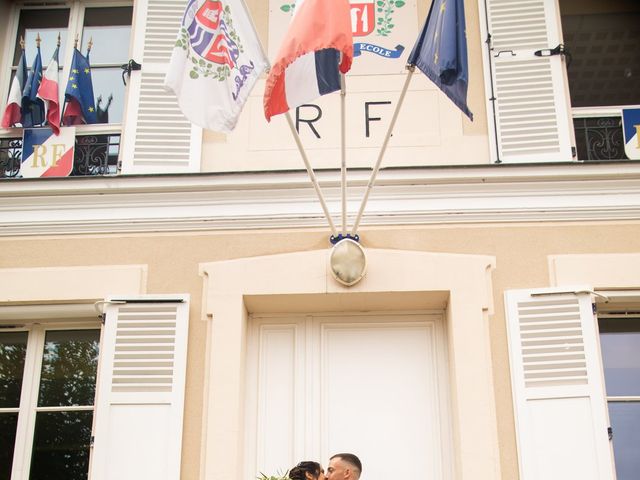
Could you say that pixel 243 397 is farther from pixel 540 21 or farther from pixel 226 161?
pixel 540 21

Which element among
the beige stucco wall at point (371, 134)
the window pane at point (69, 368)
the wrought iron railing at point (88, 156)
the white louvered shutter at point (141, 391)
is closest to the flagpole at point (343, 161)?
the beige stucco wall at point (371, 134)

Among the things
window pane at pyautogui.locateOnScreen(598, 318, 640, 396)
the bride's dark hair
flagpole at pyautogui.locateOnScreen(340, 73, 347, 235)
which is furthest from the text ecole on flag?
the bride's dark hair

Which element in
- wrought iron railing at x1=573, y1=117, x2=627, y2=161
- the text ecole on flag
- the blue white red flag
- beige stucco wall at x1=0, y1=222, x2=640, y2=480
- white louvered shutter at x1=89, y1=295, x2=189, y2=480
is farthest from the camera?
the blue white red flag

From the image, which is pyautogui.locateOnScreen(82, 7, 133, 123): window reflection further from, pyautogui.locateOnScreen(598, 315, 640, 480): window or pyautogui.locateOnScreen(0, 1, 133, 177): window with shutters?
pyautogui.locateOnScreen(598, 315, 640, 480): window

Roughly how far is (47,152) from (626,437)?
4236 millimetres

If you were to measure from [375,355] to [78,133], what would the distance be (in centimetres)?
262

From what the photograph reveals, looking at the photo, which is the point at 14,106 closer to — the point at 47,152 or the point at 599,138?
the point at 47,152

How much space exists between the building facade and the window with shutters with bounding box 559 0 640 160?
0.78 meters

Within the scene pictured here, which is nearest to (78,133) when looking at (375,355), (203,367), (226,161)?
(226,161)

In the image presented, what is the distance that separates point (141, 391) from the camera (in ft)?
19.8

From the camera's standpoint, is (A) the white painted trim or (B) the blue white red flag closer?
(A) the white painted trim

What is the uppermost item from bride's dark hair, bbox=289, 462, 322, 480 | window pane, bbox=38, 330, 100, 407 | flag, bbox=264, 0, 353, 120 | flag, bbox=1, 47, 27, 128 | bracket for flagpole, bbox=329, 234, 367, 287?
flag, bbox=1, 47, 27, 128

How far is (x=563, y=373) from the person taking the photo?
19.5 feet

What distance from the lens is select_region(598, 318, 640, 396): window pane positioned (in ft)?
20.7
